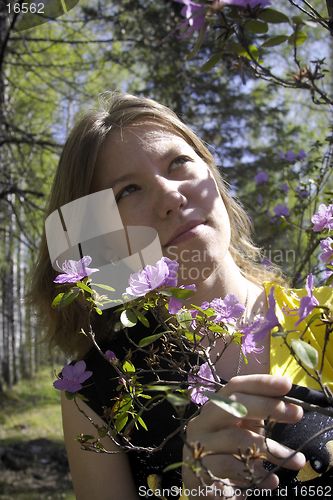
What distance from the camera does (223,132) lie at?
8.73 m

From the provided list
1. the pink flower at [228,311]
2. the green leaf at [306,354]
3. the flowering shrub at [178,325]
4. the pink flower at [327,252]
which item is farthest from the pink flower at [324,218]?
the green leaf at [306,354]

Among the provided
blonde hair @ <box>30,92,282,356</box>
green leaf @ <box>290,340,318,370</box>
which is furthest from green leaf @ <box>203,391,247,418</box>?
blonde hair @ <box>30,92,282,356</box>

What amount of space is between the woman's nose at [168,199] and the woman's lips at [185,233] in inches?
2.1

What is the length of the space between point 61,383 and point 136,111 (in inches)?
39.5

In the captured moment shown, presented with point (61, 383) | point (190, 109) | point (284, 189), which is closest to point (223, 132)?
point (190, 109)

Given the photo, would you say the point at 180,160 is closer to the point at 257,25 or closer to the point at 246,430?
the point at 257,25

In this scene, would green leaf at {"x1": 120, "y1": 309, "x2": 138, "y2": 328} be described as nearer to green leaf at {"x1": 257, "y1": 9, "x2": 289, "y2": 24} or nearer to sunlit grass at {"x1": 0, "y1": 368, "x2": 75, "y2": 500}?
green leaf at {"x1": 257, "y1": 9, "x2": 289, "y2": 24}

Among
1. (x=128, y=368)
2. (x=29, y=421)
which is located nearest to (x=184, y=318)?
(x=128, y=368)

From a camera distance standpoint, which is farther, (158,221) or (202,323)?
(158,221)

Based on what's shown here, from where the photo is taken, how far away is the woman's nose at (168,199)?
1.41 meters

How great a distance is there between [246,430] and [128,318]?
0.79 ft

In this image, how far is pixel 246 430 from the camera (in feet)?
2.53

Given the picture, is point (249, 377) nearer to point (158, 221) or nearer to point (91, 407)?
point (158, 221)

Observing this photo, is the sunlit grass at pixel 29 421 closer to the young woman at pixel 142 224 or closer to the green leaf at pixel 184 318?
the young woman at pixel 142 224
